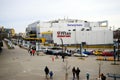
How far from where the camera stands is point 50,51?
4769cm

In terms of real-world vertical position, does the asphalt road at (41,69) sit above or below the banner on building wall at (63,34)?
below

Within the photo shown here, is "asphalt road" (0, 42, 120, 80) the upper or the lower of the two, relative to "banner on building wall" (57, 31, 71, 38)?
lower

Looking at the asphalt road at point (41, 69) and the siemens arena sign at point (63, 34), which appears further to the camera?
the siemens arena sign at point (63, 34)

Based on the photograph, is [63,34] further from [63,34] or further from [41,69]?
[41,69]

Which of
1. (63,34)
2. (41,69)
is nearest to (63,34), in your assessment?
(63,34)

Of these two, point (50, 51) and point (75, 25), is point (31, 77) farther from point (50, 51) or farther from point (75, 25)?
point (75, 25)

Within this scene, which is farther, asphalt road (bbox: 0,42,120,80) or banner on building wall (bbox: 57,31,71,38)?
banner on building wall (bbox: 57,31,71,38)

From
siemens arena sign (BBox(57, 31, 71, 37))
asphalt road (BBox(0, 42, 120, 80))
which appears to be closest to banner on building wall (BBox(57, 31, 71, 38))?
siemens arena sign (BBox(57, 31, 71, 37))

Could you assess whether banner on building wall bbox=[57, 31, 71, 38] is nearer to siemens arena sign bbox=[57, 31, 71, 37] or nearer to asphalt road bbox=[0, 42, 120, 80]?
siemens arena sign bbox=[57, 31, 71, 37]

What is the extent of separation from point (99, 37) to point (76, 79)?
5761cm

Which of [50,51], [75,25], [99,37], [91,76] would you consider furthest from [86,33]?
[91,76]

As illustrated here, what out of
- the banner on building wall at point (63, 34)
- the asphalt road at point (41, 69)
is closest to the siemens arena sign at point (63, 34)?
the banner on building wall at point (63, 34)

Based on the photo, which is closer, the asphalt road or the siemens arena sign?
the asphalt road

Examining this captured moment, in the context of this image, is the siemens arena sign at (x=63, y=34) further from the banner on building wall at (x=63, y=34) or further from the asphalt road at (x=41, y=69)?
the asphalt road at (x=41, y=69)
